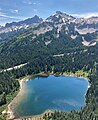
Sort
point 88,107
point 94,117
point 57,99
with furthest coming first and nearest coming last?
1. point 57,99
2. point 88,107
3. point 94,117

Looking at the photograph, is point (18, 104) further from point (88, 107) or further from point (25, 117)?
point (88, 107)

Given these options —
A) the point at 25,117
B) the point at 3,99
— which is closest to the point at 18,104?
the point at 3,99

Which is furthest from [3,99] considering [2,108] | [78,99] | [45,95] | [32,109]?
[78,99]

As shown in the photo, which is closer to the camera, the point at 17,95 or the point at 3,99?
the point at 3,99

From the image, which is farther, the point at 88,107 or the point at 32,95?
the point at 32,95

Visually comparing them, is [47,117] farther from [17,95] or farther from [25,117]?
[17,95]

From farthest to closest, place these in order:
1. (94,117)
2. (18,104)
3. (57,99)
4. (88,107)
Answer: (57,99) < (18,104) < (88,107) < (94,117)

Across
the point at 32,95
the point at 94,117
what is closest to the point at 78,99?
the point at 32,95

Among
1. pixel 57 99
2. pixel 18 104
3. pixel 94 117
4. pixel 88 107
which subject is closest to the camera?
pixel 94 117
